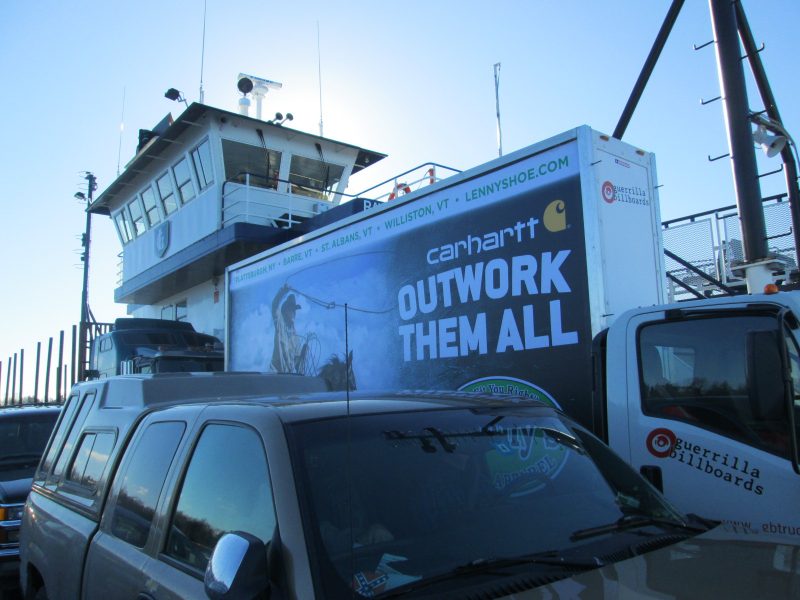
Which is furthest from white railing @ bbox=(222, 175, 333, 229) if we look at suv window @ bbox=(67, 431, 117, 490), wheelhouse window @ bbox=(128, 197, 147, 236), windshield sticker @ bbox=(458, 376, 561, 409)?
suv window @ bbox=(67, 431, 117, 490)

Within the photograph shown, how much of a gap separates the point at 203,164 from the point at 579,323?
45.6 feet

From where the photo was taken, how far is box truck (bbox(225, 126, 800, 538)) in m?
3.29

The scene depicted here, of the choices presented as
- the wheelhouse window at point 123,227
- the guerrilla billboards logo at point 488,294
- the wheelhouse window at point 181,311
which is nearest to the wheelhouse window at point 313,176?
the wheelhouse window at point 181,311

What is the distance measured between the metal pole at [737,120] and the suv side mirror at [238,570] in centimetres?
552

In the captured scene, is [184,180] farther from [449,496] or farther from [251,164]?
[449,496]

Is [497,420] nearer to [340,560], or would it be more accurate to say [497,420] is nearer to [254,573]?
[340,560]

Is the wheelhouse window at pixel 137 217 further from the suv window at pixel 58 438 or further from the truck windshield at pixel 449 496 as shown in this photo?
the truck windshield at pixel 449 496

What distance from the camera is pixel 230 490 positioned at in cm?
230

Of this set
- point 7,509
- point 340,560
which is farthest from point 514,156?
point 7,509

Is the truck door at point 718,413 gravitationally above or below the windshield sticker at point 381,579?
above

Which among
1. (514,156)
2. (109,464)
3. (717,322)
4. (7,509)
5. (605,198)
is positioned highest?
(514,156)

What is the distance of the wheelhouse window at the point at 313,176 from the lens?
1716 centimetres

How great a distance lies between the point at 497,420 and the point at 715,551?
883 millimetres

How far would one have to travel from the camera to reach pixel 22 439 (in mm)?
7184
